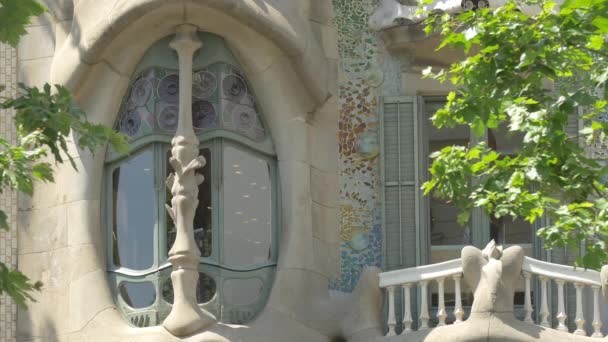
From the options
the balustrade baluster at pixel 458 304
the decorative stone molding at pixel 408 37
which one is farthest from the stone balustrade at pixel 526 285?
the decorative stone molding at pixel 408 37

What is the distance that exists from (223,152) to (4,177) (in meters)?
Answer: 3.77

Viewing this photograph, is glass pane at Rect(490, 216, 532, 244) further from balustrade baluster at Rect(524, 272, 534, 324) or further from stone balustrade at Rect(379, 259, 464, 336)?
balustrade baluster at Rect(524, 272, 534, 324)

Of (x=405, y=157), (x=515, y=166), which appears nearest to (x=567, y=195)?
(x=515, y=166)

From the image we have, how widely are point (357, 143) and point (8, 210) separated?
10.5 feet

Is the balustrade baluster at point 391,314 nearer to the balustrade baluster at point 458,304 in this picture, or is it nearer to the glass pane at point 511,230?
the balustrade baluster at point 458,304

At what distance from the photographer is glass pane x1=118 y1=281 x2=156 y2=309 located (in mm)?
23641

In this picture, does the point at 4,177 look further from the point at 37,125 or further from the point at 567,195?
the point at 567,195

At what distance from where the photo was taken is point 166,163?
23.9 metres

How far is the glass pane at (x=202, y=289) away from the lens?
23547 millimetres

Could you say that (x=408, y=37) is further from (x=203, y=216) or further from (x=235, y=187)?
(x=203, y=216)

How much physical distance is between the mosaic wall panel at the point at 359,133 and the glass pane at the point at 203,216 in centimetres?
133

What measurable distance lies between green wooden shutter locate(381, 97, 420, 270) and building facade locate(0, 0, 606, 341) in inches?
0.5

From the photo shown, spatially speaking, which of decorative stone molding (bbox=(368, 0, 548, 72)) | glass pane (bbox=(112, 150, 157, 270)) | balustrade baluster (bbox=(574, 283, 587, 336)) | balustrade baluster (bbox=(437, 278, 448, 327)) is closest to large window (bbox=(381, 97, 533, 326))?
decorative stone molding (bbox=(368, 0, 548, 72))

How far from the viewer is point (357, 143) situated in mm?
24734
